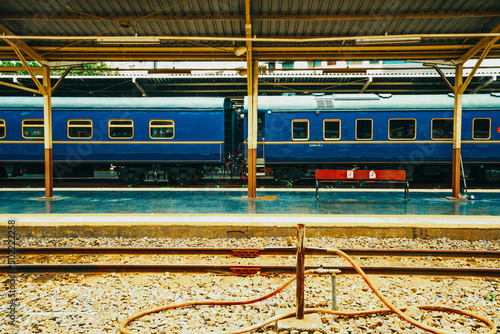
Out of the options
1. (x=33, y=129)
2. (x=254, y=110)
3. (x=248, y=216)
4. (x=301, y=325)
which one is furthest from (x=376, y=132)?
(x=33, y=129)

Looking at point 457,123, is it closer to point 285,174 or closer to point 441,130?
point 441,130

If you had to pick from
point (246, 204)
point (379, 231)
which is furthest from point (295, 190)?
point (379, 231)

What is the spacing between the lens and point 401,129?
13.2 metres

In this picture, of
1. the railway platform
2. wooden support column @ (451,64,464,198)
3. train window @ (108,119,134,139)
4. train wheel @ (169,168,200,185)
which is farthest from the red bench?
train window @ (108,119,134,139)

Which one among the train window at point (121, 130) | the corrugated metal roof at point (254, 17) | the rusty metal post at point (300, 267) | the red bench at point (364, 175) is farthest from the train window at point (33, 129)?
the rusty metal post at point (300, 267)

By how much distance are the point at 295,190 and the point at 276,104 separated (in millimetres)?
3790

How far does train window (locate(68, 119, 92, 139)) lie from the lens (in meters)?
13.3

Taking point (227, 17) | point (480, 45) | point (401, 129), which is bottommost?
point (401, 129)

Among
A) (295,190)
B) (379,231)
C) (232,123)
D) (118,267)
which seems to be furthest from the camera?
(232,123)

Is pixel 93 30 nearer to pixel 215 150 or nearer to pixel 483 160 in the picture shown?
pixel 215 150

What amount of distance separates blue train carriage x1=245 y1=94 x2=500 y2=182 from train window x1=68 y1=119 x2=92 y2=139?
23.6 feet

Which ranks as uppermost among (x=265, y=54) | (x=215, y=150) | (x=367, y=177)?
(x=265, y=54)

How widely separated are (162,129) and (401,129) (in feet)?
32.8

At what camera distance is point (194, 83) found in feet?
51.7
